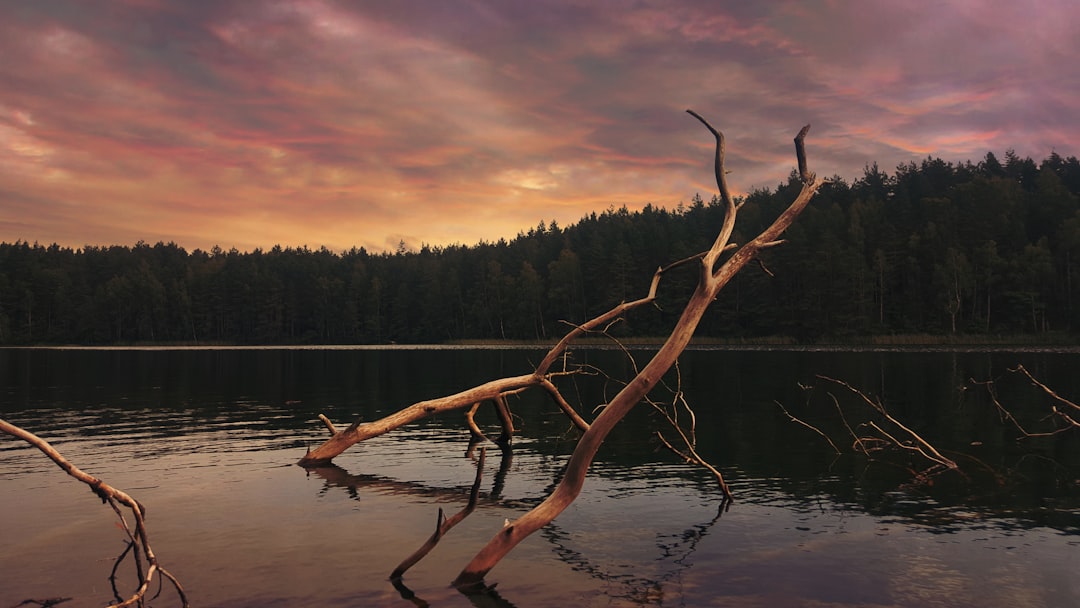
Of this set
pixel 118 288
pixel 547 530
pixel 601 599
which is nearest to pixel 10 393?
pixel 547 530

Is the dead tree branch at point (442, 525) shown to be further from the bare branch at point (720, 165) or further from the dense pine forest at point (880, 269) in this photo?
the dense pine forest at point (880, 269)

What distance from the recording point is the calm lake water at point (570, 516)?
11273 mm

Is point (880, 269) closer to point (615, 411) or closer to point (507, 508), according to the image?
point (507, 508)

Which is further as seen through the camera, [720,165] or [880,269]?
[880,269]

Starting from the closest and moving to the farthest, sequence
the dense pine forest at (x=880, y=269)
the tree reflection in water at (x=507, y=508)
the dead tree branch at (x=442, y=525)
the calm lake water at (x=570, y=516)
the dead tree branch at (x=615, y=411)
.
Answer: the dead tree branch at (x=442, y=525) → the dead tree branch at (x=615, y=411) → the tree reflection in water at (x=507, y=508) → the calm lake water at (x=570, y=516) → the dense pine forest at (x=880, y=269)

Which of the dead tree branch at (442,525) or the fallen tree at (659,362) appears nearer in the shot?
the dead tree branch at (442,525)

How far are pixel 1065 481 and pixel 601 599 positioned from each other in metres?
15.1

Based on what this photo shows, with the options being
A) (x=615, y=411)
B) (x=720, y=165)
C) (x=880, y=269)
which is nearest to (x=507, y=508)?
(x=615, y=411)

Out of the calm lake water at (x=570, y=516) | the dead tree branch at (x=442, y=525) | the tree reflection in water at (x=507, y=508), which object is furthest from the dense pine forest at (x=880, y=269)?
the dead tree branch at (x=442, y=525)

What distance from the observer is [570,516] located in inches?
623

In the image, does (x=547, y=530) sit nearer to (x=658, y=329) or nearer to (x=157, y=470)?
(x=157, y=470)

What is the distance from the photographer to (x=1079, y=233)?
4392 inches

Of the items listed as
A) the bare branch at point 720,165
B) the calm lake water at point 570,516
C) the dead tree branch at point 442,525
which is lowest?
the calm lake water at point 570,516

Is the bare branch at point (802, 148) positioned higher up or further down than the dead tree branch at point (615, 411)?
higher up
